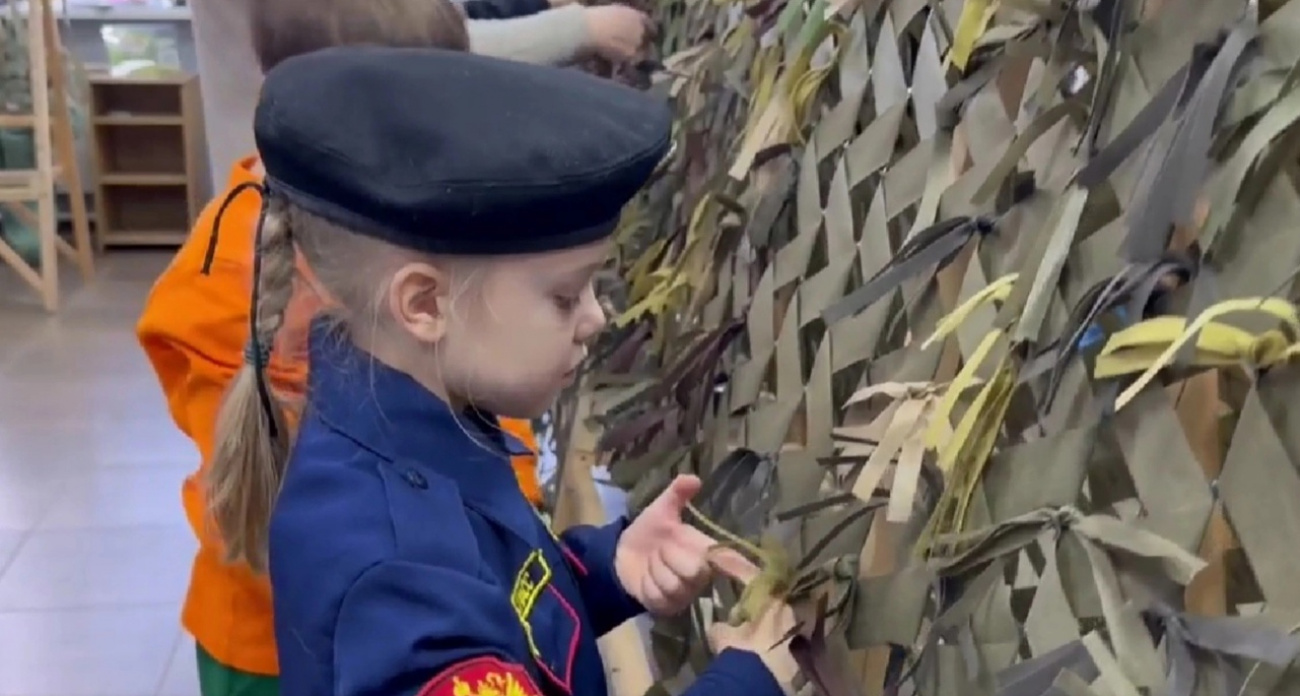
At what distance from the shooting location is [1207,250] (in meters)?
0.32

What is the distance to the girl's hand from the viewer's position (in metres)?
0.63

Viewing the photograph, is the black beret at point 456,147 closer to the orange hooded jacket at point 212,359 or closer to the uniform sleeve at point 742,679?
the uniform sleeve at point 742,679

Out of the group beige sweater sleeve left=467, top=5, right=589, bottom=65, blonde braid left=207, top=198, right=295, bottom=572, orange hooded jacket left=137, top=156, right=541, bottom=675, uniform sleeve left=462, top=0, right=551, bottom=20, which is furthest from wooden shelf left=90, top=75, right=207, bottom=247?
blonde braid left=207, top=198, right=295, bottom=572

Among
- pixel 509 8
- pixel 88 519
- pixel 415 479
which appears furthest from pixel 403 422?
pixel 88 519

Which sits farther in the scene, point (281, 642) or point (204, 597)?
point (204, 597)

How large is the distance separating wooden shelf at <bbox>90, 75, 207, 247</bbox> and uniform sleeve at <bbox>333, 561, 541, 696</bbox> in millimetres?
3861

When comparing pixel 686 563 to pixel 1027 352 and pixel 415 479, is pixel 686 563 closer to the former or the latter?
pixel 415 479

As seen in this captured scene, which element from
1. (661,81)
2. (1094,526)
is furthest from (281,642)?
(661,81)

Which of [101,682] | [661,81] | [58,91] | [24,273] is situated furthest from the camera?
[58,91]

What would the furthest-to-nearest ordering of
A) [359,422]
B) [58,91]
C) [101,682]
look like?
[58,91] < [101,682] < [359,422]

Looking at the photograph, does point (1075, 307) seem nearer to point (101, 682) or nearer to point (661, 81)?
point (661, 81)

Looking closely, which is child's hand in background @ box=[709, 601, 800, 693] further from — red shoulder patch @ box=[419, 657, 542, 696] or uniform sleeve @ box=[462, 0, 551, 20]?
uniform sleeve @ box=[462, 0, 551, 20]

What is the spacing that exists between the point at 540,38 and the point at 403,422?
1.86 feet

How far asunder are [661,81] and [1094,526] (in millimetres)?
731
